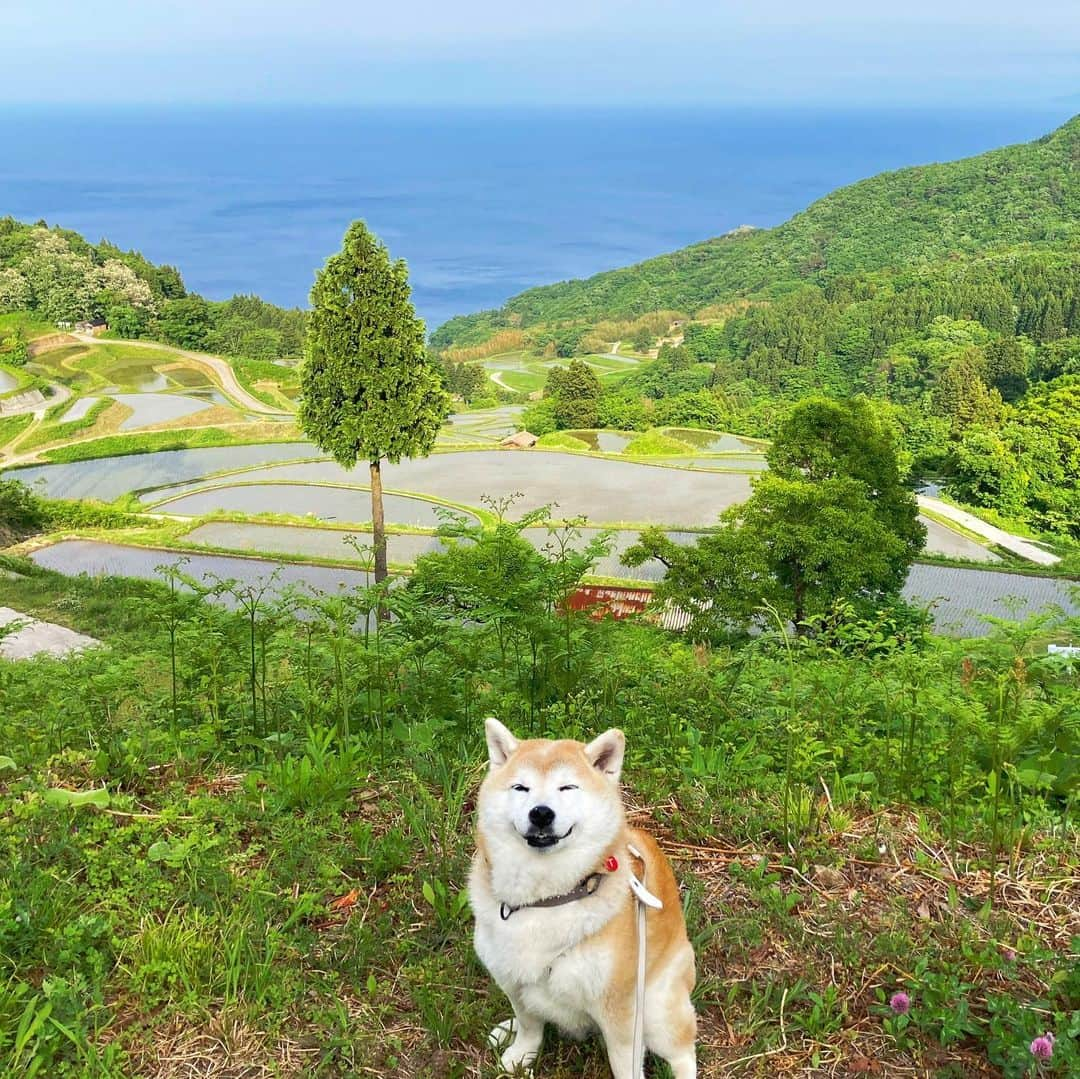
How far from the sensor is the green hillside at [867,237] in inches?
5802

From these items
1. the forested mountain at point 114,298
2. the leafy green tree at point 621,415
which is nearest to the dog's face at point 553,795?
the leafy green tree at point 621,415

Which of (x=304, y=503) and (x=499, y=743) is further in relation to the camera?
(x=304, y=503)

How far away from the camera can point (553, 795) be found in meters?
2.72

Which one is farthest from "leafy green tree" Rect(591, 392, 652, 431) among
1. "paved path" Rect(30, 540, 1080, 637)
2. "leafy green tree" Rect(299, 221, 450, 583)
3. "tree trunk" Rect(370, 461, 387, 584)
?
"leafy green tree" Rect(299, 221, 450, 583)

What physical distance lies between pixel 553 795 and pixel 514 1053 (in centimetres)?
112

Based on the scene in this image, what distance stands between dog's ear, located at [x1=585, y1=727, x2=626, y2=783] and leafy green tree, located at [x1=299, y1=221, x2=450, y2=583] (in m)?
20.2

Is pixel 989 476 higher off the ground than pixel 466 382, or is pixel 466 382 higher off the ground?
pixel 466 382

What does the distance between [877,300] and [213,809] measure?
414 ft

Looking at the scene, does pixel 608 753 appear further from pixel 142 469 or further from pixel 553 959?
pixel 142 469

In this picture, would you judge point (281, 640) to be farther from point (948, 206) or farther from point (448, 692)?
point (948, 206)

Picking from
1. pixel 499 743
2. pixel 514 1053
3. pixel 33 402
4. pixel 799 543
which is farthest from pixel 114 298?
pixel 514 1053

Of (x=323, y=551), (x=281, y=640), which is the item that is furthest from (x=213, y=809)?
(x=323, y=551)

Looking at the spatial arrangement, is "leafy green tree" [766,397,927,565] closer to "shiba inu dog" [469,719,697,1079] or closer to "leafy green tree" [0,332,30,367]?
"shiba inu dog" [469,719,697,1079]

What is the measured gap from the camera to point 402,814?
4.56 meters
